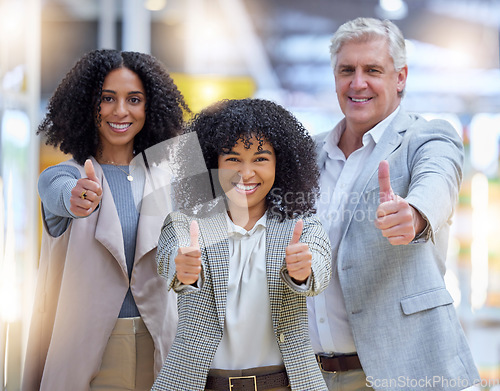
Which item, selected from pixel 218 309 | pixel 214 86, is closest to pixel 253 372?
pixel 218 309

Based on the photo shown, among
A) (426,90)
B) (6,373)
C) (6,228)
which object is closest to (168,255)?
(6,373)

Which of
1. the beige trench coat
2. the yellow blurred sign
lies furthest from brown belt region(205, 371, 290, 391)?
the yellow blurred sign

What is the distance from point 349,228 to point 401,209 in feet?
1.48

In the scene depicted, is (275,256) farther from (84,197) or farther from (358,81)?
(358,81)

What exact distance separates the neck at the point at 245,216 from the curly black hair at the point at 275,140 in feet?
0.15

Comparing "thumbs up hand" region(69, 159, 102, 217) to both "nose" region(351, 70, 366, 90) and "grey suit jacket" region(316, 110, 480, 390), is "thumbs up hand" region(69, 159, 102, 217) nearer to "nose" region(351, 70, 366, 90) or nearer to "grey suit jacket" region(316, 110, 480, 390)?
"grey suit jacket" region(316, 110, 480, 390)

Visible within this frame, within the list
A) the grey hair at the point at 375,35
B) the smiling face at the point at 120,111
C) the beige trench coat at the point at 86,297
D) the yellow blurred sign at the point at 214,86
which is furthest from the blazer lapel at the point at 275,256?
the yellow blurred sign at the point at 214,86

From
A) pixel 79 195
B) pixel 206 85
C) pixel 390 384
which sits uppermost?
pixel 206 85

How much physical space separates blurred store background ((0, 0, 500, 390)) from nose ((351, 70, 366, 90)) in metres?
1.37

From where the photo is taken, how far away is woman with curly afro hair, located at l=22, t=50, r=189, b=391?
2.03m

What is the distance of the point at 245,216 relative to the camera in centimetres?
191

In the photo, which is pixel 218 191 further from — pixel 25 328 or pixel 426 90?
pixel 426 90

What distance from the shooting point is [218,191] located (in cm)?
197

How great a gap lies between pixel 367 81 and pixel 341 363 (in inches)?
42.3
